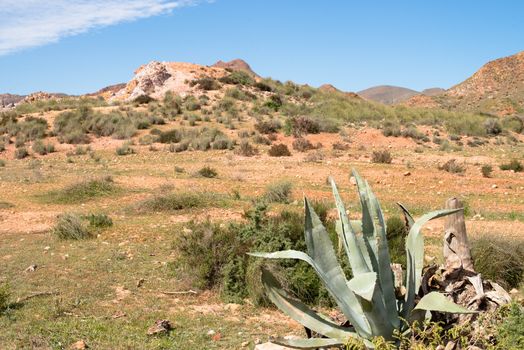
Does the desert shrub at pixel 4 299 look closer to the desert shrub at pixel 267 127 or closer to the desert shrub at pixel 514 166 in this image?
the desert shrub at pixel 514 166

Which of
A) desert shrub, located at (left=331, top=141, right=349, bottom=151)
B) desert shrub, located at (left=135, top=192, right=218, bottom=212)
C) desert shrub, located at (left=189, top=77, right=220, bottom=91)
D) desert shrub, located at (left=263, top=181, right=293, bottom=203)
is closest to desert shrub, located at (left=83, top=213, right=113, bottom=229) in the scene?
desert shrub, located at (left=135, top=192, right=218, bottom=212)

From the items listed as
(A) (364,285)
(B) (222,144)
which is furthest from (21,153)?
(A) (364,285)

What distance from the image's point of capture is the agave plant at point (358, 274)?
12.7ft

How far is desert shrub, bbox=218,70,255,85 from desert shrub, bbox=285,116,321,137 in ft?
61.8

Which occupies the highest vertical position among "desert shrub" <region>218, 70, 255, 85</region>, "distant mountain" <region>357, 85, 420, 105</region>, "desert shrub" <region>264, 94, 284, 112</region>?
"distant mountain" <region>357, 85, 420, 105</region>

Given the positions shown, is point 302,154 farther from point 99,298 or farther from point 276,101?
point 276,101

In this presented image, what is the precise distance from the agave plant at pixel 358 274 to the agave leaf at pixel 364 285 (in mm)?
409

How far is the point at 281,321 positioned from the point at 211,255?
5.31ft

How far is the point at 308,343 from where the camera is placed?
13.0 feet

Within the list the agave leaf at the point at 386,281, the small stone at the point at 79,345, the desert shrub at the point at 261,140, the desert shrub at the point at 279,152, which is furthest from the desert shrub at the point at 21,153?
the agave leaf at the point at 386,281

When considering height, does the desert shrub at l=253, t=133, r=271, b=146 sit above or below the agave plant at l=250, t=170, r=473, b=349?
above

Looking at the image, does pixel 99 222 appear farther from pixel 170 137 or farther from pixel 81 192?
pixel 170 137

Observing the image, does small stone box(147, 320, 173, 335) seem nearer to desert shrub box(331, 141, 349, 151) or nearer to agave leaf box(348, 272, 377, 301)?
agave leaf box(348, 272, 377, 301)

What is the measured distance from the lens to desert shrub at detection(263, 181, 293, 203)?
42.3 ft
